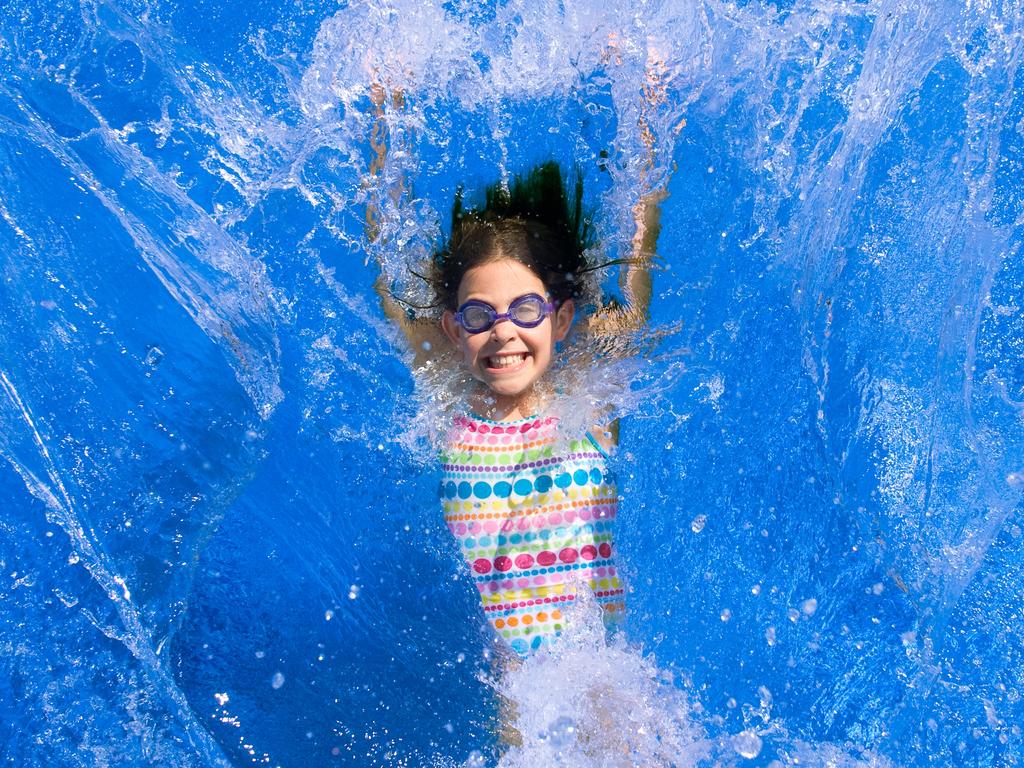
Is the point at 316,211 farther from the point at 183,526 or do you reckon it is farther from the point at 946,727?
the point at 946,727

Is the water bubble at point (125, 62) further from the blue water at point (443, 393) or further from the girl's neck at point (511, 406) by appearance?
the girl's neck at point (511, 406)

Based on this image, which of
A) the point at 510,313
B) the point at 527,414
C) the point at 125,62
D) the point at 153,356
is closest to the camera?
the point at 510,313

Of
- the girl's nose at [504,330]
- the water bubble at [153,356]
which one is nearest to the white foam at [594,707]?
the girl's nose at [504,330]

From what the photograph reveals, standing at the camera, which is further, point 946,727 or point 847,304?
point 847,304

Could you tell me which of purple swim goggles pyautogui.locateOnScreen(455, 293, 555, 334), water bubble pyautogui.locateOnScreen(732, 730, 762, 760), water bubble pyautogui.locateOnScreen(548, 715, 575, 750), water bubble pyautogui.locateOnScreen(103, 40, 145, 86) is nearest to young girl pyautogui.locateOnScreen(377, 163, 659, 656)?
purple swim goggles pyautogui.locateOnScreen(455, 293, 555, 334)

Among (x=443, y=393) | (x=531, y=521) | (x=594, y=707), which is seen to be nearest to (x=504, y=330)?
(x=443, y=393)

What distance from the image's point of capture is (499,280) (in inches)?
110

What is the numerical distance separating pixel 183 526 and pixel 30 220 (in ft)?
4.42

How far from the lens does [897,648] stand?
2.89 m

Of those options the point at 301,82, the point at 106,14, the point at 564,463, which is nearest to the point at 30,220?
the point at 106,14

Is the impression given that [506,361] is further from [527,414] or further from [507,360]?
[527,414]

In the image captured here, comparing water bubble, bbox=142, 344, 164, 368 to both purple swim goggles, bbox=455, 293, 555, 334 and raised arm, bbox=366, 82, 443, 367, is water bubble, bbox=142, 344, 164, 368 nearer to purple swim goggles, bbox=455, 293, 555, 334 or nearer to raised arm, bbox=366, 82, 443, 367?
raised arm, bbox=366, 82, 443, 367

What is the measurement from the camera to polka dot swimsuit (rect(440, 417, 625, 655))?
288 centimetres

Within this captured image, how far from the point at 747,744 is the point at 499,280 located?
176 cm
